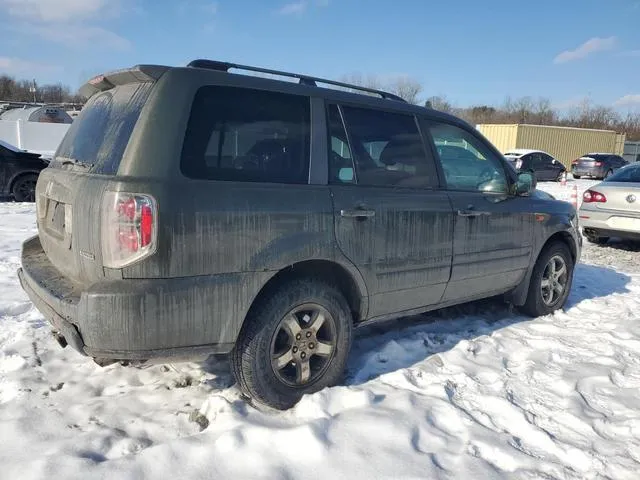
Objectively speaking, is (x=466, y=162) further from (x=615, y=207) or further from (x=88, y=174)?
(x=615, y=207)

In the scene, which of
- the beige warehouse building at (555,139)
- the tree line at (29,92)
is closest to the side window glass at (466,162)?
the beige warehouse building at (555,139)

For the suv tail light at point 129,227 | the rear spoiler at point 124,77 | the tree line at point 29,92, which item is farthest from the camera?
the tree line at point 29,92

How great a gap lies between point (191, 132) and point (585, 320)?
4.07 m

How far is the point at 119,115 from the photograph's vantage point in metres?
2.93

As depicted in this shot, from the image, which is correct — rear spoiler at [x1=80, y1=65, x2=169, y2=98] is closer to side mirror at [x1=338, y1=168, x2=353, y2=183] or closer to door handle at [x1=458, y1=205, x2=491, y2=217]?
side mirror at [x1=338, y1=168, x2=353, y2=183]

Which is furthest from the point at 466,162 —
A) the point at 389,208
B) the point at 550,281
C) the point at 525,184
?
the point at 550,281

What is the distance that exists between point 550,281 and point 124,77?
13.4ft

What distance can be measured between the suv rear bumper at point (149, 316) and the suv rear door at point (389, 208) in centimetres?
84

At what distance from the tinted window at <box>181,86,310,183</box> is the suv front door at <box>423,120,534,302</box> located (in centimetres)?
126

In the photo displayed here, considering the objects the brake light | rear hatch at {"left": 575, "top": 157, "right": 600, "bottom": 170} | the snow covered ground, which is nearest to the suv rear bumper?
the snow covered ground

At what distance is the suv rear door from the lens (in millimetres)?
3340

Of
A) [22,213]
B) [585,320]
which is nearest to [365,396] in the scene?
[585,320]

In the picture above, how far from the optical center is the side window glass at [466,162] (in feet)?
13.5

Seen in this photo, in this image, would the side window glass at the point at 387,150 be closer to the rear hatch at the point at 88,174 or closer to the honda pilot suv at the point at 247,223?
the honda pilot suv at the point at 247,223
